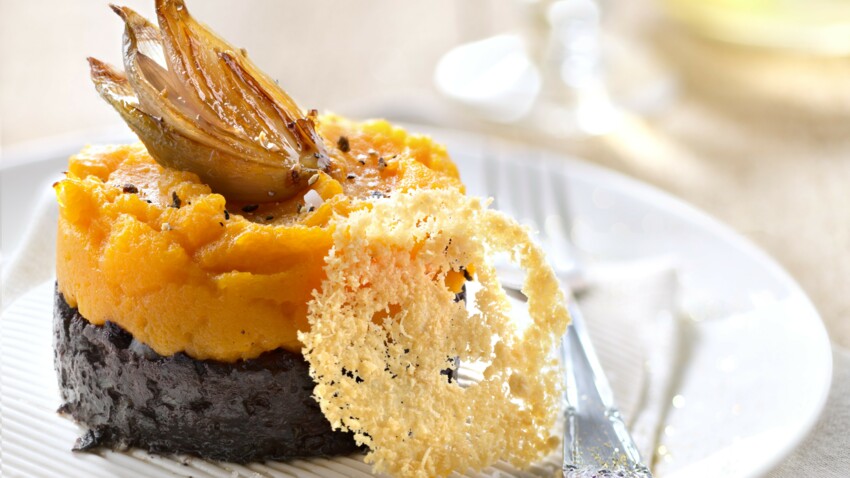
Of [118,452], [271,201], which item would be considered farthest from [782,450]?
[118,452]

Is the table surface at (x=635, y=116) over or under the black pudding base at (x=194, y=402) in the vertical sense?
Answer: over

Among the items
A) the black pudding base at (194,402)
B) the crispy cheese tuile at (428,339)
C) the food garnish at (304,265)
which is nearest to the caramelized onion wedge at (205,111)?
the food garnish at (304,265)

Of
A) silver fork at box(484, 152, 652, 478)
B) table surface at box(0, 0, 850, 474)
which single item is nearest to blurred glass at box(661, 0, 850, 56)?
table surface at box(0, 0, 850, 474)

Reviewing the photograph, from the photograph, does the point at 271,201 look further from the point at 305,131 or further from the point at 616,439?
the point at 616,439

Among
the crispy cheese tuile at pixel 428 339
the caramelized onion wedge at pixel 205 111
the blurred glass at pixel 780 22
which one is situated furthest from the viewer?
the blurred glass at pixel 780 22

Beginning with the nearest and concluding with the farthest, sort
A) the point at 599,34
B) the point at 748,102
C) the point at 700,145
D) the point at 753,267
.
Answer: the point at 753,267 < the point at 700,145 < the point at 748,102 < the point at 599,34

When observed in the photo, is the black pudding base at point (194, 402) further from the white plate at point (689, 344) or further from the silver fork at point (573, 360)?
the silver fork at point (573, 360)

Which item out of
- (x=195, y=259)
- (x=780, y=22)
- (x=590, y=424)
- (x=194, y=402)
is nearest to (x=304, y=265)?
(x=195, y=259)
